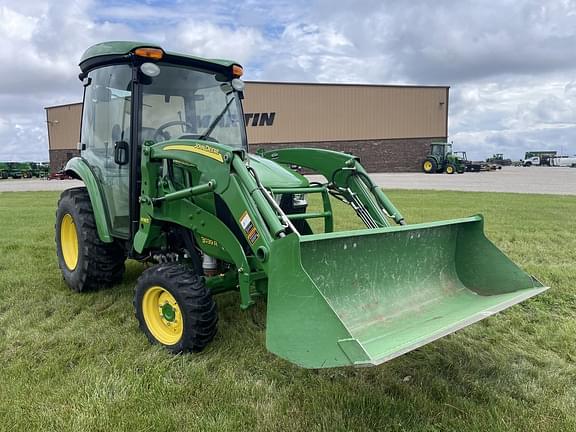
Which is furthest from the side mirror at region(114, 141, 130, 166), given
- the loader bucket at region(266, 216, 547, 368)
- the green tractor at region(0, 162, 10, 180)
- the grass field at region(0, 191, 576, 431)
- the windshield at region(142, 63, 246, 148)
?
the green tractor at region(0, 162, 10, 180)

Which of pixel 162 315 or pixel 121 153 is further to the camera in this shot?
pixel 121 153

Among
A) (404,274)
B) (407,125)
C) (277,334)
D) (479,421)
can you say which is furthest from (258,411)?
(407,125)

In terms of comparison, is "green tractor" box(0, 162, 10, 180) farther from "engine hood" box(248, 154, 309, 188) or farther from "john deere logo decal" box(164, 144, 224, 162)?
"john deere logo decal" box(164, 144, 224, 162)

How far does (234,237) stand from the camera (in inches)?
Result: 141

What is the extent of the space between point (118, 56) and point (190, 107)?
28.9 inches

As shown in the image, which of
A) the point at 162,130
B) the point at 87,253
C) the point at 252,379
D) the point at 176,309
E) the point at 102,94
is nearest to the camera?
the point at 252,379

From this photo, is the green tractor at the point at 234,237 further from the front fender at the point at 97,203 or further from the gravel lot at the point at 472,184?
the gravel lot at the point at 472,184

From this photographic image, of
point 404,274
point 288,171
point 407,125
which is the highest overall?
point 407,125

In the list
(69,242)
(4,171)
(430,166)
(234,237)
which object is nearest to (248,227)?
(234,237)

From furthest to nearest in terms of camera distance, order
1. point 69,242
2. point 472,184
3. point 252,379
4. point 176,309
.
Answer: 1. point 472,184
2. point 69,242
3. point 176,309
4. point 252,379

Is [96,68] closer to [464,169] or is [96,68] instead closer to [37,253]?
[37,253]

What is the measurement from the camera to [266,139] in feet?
120

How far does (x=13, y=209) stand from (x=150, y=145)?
35.7 ft

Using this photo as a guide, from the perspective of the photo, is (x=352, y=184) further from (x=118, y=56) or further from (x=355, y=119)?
(x=355, y=119)
